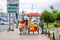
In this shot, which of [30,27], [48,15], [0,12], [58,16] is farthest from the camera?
[0,12]

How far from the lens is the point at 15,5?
29.6 metres

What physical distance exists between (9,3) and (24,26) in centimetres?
448

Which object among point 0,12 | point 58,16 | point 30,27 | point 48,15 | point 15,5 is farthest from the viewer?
point 0,12

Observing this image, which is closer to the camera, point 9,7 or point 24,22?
point 24,22

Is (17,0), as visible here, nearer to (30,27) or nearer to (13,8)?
(13,8)

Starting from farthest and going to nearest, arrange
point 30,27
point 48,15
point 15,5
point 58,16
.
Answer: point 58,16 < point 48,15 < point 15,5 < point 30,27

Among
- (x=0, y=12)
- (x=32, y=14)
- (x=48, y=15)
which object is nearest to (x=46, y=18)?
(x=48, y=15)

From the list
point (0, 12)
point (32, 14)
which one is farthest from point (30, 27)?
point (0, 12)

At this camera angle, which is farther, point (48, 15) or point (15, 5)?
point (48, 15)

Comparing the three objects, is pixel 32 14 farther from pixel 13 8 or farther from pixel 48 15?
pixel 48 15

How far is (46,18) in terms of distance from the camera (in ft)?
199

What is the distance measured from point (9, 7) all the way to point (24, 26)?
409 cm

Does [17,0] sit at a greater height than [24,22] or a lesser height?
greater

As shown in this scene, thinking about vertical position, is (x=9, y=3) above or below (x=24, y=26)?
above
